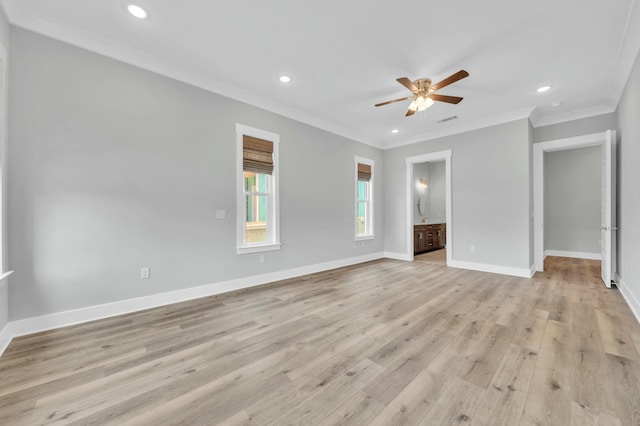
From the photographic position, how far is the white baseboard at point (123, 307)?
2.33m

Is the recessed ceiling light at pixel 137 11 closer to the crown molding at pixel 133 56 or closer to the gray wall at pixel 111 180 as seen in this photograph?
the crown molding at pixel 133 56

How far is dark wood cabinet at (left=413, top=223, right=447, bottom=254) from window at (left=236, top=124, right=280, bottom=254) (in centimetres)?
420

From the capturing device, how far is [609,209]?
149 inches

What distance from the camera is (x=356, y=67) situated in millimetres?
3166

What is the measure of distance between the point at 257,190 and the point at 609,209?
5297 millimetres

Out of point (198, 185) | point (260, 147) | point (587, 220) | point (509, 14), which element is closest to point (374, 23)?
point (509, 14)

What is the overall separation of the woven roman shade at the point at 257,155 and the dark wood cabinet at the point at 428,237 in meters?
4.42

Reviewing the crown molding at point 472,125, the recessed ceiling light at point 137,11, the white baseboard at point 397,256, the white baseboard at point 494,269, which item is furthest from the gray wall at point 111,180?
the white baseboard at point 494,269

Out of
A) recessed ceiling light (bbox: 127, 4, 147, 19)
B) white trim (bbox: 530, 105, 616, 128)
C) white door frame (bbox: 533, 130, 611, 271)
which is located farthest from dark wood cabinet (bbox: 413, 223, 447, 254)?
recessed ceiling light (bbox: 127, 4, 147, 19)

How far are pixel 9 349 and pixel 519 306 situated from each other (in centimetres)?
498

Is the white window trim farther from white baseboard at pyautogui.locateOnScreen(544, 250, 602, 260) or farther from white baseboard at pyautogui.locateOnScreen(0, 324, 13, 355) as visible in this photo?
white baseboard at pyautogui.locateOnScreen(0, 324, 13, 355)

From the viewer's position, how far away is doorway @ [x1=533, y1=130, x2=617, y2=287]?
12.3 ft

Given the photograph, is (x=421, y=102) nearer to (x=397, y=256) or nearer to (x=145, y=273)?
(x=397, y=256)

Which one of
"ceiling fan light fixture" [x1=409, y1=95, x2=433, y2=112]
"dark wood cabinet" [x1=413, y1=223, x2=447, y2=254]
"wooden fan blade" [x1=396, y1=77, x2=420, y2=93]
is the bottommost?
"dark wood cabinet" [x1=413, y1=223, x2=447, y2=254]
